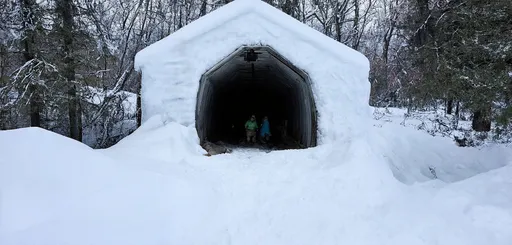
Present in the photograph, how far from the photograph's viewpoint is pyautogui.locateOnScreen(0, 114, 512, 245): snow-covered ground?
4477 millimetres

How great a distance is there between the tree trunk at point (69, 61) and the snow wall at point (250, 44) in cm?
281

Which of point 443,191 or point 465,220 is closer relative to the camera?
point 465,220

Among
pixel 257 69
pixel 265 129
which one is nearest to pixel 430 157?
pixel 257 69

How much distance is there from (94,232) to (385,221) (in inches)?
146

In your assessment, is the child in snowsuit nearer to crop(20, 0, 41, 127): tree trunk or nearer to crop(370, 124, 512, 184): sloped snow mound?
crop(370, 124, 512, 184): sloped snow mound

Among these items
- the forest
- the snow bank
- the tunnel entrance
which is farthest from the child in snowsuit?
the snow bank

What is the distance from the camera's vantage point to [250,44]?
33.1ft

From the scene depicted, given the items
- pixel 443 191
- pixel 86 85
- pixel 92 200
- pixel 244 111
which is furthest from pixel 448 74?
pixel 244 111

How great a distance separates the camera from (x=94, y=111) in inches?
523

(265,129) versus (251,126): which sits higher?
(251,126)

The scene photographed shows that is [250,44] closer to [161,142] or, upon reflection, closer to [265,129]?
[161,142]

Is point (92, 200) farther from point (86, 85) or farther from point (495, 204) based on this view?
point (86, 85)

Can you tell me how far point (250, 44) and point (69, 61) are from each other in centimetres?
Answer: 549

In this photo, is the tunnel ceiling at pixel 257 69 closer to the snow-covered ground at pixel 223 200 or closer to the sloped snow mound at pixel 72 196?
the snow-covered ground at pixel 223 200
